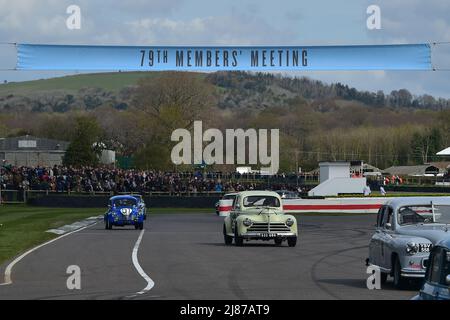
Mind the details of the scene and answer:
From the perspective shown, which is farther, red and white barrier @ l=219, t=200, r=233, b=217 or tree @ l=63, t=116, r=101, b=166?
tree @ l=63, t=116, r=101, b=166

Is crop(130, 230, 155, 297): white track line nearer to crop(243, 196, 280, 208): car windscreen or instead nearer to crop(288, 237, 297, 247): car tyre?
crop(243, 196, 280, 208): car windscreen

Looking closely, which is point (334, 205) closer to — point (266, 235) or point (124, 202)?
point (124, 202)

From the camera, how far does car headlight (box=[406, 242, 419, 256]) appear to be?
1777 cm

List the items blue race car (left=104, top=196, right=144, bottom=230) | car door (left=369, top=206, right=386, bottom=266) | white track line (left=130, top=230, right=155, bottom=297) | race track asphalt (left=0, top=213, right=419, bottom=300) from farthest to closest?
blue race car (left=104, top=196, right=144, bottom=230)
car door (left=369, top=206, right=386, bottom=266)
white track line (left=130, top=230, right=155, bottom=297)
race track asphalt (left=0, top=213, right=419, bottom=300)

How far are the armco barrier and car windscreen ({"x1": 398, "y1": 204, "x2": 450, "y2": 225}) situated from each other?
47970 millimetres

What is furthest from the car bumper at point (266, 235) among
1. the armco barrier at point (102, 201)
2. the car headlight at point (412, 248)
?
the armco barrier at point (102, 201)

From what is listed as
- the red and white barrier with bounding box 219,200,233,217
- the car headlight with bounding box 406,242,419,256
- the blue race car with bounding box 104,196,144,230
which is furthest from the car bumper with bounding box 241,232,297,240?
the red and white barrier with bounding box 219,200,233,217

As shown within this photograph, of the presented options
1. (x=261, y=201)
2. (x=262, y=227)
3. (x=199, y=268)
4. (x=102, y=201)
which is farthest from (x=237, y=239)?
(x=102, y=201)

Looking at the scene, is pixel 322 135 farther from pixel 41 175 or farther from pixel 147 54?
pixel 147 54

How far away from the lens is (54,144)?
140m

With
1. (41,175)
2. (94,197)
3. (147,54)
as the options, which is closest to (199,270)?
(147,54)

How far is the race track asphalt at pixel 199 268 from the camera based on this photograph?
1694 cm
